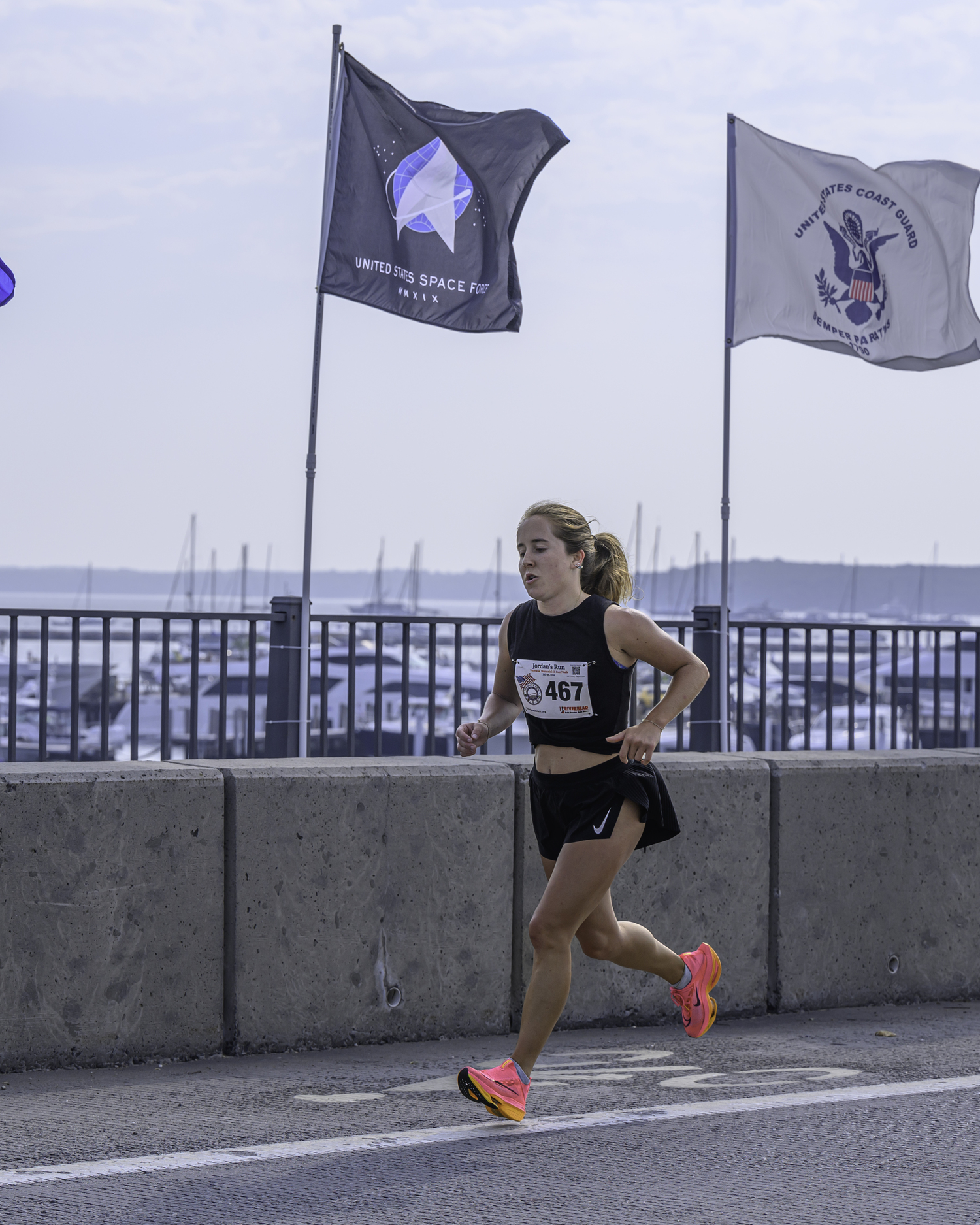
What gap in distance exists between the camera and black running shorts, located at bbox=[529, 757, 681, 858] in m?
4.86

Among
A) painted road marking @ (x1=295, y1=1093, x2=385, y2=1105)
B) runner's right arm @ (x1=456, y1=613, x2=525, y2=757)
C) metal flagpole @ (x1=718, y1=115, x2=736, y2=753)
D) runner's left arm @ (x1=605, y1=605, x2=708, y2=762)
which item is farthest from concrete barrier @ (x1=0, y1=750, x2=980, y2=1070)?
metal flagpole @ (x1=718, y1=115, x2=736, y2=753)

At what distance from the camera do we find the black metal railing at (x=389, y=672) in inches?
352

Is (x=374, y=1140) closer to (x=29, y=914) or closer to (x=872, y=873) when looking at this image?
(x=29, y=914)

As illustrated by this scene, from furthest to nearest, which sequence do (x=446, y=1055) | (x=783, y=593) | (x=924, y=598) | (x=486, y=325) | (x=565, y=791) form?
(x=924, y=598) → (x=783, y=593) → (x=486, y=325) → (x=446, y=1055) → (x=565, y=791)

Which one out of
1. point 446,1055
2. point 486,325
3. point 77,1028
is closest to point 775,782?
point 446,1055

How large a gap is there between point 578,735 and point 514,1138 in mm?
1225

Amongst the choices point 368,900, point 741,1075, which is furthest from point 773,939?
point 368,900

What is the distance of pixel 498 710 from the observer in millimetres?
5258

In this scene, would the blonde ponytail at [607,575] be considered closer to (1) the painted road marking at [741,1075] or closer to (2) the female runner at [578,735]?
(2) the female runner at [578,735]

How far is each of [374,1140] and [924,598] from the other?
462 feet

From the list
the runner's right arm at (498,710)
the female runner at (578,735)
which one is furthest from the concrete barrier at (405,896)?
the female runner at (578,735)

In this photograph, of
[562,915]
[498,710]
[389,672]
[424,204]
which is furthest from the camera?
[389,672]

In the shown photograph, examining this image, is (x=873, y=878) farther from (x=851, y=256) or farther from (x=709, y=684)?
(x=851, y=256)

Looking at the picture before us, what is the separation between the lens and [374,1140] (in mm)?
4469
